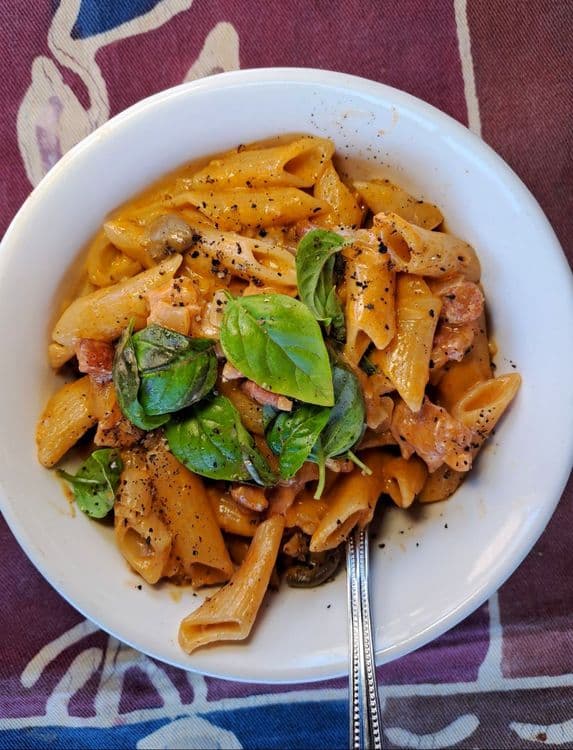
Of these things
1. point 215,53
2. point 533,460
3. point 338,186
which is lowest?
point 533,460

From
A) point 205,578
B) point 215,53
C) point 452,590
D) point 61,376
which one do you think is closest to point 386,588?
point 452,590

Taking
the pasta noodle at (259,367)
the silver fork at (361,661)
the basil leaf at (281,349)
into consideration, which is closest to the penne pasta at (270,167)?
the pasta noodle at (259,367)

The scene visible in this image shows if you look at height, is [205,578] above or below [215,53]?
below

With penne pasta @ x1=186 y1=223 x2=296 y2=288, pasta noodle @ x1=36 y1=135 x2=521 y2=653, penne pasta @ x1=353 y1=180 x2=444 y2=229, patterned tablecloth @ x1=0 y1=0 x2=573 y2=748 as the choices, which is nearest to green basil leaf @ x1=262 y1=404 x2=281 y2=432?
pasta noodle @ x1=36 y1=135 x2=521 y2=653

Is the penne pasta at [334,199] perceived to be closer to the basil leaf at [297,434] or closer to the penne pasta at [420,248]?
the penne pasta at [420,248]

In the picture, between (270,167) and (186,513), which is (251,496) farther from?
(270,167)

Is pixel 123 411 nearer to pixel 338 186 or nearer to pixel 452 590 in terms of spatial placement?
pixel 338 186
